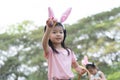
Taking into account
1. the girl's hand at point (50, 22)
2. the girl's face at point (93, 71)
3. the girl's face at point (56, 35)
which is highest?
the girl's hand at point (50, 22)

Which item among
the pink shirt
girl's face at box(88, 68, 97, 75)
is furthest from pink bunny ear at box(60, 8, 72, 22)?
girl's face at box(88, 68, 97, 75)

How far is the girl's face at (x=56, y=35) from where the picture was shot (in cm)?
216

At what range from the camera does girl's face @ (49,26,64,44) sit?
2.16m

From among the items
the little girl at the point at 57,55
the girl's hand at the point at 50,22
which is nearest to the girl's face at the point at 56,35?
the little girl at the point at 57,55

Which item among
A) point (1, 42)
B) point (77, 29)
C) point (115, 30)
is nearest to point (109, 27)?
point (115, 30)

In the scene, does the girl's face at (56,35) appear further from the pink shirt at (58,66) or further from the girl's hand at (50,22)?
the girl's hand at (50,22)

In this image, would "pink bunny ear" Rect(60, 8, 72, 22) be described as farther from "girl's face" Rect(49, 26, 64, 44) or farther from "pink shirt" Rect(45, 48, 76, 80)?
"pink shirt" Rect(45, 48, 76, 80)

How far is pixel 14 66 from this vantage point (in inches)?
349

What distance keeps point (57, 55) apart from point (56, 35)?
0.10 metres

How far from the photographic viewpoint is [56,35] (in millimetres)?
2158

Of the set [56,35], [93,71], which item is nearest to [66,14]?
[56,35]

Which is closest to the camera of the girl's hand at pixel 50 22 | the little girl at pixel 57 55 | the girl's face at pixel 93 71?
the girl's hand at pixel 50 22

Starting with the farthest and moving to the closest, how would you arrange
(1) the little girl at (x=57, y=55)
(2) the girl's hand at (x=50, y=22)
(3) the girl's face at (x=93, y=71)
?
(3) the girl's face at (x=93, y=71) < (1) the little girl at (x=57, y=55) < (2) the girl's hand at (x=50, y=22)

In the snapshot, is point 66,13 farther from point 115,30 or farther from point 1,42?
point 1,42
